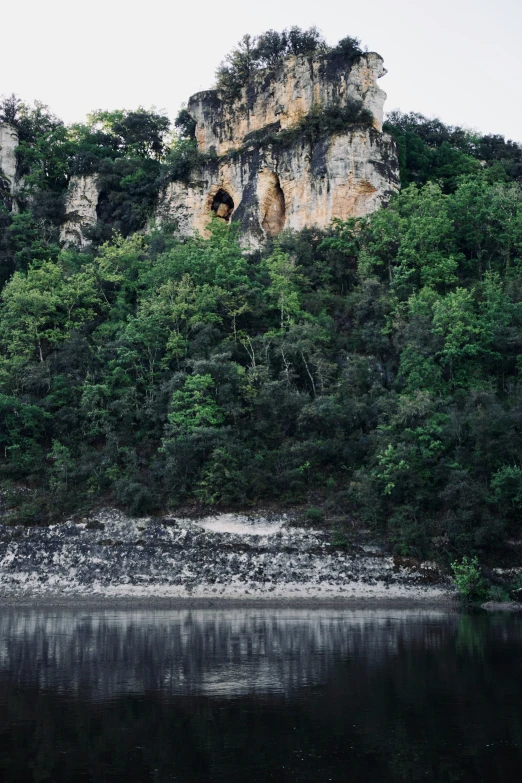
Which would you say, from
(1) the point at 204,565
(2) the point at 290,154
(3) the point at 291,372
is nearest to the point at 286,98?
(2) the point at 290,154

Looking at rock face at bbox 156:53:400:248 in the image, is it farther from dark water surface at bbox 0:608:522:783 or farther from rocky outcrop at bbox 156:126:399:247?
dark water surface at bbox 0:608:522:783

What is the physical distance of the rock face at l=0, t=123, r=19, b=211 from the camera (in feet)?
242

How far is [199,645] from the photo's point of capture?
26.4 meters

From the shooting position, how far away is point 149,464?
48062mm

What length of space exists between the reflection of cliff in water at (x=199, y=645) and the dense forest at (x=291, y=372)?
8.91 m

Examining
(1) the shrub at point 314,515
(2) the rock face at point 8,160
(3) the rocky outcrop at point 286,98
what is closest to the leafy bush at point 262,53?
(3) the rocky outcrop at point 286,98

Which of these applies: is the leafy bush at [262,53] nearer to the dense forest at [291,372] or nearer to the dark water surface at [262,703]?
the dense forest at [291,372]

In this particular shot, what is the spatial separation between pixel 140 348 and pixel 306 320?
427 inches

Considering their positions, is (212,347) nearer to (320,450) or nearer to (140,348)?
(140,348)

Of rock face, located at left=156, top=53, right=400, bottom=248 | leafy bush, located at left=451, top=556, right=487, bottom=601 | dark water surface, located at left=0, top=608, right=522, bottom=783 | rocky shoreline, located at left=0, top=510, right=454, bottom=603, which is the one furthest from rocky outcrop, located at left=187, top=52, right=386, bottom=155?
dark water surface, located at left=0, top=608, right=522, bottom=783

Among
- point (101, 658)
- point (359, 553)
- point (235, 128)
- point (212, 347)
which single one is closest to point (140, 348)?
point (212, 347)

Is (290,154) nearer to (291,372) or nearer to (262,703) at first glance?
(291,372)

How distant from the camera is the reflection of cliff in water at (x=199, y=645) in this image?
21281mm

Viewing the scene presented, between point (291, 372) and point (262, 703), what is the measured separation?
32.3 metres
